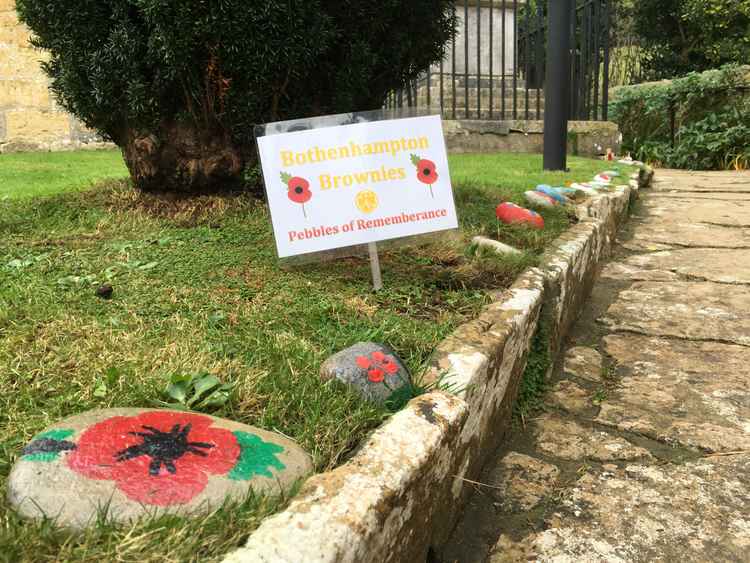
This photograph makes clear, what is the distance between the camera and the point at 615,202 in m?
4.59

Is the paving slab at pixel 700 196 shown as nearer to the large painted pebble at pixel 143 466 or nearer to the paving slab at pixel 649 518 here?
the paving slab at pixel 649 518

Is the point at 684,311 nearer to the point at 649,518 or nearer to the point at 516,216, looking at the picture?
the point at 516,216

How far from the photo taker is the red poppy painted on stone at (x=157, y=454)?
3.49 feet

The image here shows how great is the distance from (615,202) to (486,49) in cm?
501

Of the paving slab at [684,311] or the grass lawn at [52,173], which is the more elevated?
the grass lawn at [52,173]

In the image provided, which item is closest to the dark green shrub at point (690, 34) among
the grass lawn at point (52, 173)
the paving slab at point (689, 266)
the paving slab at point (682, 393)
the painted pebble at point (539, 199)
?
the paving slab at point (689, 266)

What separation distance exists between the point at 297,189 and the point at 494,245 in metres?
0.94

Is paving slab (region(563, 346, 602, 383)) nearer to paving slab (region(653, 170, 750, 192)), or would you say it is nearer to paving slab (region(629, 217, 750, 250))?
paving slab (region(629, 217, 750, 250))

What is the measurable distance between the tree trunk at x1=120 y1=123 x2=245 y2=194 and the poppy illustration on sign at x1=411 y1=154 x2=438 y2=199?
1.03 m

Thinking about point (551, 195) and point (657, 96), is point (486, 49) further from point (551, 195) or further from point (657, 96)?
point (551, 195)

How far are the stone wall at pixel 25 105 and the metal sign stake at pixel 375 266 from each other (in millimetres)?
7234

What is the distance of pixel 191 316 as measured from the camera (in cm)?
192

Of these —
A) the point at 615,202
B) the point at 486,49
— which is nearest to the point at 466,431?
the point at 615,202

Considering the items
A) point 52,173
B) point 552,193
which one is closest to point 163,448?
point 552,193
